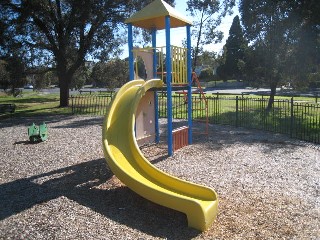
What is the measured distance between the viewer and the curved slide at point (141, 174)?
4.34 m

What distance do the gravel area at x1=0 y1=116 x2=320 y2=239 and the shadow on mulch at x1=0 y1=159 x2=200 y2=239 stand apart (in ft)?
0.05

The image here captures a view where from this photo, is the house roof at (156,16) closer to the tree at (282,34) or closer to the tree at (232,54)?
the tree at (282,34)

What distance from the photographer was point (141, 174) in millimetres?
5488

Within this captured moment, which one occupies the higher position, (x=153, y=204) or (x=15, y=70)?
(x=15, y=70)

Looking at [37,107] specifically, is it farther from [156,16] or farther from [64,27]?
[156,16]

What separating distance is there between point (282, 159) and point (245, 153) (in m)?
0.97

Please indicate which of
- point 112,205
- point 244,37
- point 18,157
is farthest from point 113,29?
point 112,205

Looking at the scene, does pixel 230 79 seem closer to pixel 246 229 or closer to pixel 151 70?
pixel 151 70

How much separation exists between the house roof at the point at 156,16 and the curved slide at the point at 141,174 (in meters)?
1.62

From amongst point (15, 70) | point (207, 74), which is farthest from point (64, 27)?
point (207, 74)

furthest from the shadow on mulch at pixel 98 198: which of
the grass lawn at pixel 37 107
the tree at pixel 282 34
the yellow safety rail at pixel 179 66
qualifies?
the grass lawn at pixel 37 107

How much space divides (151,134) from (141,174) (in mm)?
3622

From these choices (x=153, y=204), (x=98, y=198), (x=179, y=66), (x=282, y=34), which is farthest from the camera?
(x=282, y=34)

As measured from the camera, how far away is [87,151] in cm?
873
